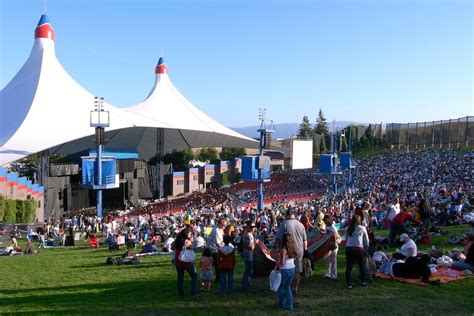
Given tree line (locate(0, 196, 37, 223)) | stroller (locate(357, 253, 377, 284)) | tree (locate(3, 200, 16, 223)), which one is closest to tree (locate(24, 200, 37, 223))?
tree line (locate(0, 196, 37, 223))

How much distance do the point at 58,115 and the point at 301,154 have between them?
16.5m

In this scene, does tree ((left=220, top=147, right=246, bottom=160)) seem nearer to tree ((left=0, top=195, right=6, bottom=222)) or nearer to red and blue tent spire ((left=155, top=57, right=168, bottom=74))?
red and blue tent spire ((left=155, top=57, right=168, bottom=74))

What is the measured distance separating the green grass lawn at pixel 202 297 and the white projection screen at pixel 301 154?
75.5ft

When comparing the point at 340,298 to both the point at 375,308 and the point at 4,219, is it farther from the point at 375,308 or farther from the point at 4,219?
the point at 4,219

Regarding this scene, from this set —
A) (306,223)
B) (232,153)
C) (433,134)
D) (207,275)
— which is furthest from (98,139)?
(433,134)

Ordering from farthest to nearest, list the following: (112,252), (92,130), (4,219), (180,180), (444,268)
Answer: (180,180) → (92,130) → (4,219) → (112,252) → (444,268)

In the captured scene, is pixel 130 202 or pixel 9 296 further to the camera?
pixel 130 202

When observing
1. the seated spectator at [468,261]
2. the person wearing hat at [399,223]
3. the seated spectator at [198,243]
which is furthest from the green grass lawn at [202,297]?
the seated spectator at [198,243]

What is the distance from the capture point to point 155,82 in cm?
4681

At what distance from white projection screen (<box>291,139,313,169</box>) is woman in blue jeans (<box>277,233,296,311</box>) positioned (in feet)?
83.9

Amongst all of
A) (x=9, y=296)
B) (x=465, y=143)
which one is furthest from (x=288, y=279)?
(x=465, y=143)

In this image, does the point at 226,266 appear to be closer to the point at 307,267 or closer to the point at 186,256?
the point at 186,256

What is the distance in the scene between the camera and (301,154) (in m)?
31.5

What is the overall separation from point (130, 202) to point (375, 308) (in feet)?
104
